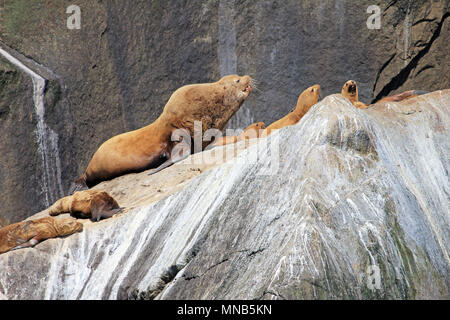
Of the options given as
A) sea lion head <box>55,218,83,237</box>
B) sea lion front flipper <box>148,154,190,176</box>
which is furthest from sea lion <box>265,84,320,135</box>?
sea lion head <box>55,218,83,237</box>

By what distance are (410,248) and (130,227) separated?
235 cm

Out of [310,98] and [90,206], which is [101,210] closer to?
[90,206]

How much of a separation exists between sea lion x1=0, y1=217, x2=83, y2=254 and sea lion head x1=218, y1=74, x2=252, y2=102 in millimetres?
2772

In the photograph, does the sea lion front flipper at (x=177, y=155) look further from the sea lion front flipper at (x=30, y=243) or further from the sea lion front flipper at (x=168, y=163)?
the sea lion front flipper at (x=30, y=243)

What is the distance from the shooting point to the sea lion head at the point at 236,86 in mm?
8008

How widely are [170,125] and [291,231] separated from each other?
10.7ft

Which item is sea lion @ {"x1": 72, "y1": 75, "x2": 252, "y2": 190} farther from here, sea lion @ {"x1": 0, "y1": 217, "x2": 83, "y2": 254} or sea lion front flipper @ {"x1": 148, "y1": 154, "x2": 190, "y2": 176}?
sea lion @ {"x1": 0, "y1": 217, "x2": 83, "y2": 254}

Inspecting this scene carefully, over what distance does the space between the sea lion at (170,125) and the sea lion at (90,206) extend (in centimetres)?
112

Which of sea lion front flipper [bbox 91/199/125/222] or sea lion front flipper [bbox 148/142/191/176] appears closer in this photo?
sea lion front flipper [bbox 91/199/125/222]

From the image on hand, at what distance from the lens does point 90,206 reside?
6414 mm

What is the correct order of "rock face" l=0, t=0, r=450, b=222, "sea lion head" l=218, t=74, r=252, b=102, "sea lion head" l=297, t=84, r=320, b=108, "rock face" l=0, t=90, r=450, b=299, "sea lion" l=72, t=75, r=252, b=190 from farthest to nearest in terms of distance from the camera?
"rock face" l=0, t=0, r=450, b=222 → "sea lion head" l=297, t=84, r=320, b=108 → "sea lion head" l=218, t=74, r=252, b=102 → "sea lion" l=72, t=75, r=252, b=190 → "rock face" l=0, t=90, r=450, b=299

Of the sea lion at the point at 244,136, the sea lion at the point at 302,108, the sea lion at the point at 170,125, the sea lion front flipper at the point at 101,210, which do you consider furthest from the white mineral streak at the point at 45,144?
the sea lion at the point at 302,108

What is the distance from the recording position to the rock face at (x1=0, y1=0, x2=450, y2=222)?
9039 mm
